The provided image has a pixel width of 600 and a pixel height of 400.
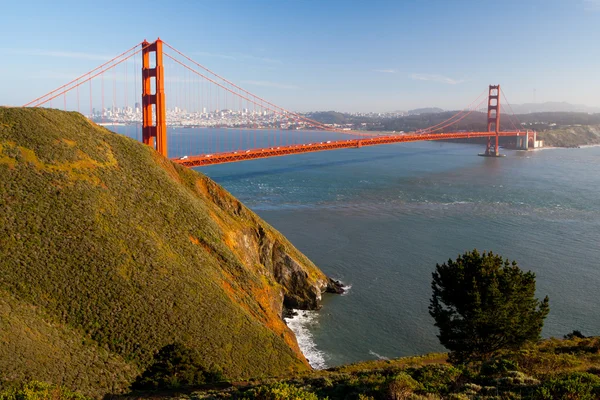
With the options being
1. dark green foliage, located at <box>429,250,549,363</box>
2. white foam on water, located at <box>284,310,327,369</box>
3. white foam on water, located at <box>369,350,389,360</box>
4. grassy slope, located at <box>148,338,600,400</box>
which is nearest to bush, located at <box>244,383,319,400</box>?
grassy slope, located at <box>148,338,600,400</box>

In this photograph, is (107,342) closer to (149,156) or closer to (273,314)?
(273,314)

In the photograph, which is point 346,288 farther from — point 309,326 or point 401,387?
point 401,387

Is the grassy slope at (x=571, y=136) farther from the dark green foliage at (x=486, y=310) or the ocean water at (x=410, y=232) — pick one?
the dark green foliage at (x=486, y=310)

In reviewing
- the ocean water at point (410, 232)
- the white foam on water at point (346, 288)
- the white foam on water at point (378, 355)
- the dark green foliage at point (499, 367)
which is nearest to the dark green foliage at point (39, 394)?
the dark green foliage at point (499, 367)

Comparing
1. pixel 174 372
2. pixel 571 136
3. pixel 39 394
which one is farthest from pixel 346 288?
pixel 571 136

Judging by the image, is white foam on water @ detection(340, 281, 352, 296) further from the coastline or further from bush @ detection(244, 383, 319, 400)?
bush @ detection(244, 383, 319, 400)

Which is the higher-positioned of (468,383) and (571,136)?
(571,136)
